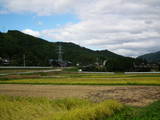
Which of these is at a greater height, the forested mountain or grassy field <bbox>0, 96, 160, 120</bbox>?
the forested mountain

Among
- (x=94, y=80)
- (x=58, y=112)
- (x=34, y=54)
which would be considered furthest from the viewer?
(x=34, y=54)

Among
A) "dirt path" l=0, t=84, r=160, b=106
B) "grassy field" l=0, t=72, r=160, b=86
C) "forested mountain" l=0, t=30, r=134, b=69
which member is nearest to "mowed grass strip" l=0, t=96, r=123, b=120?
"dirt path" l=0, t=84, r=160, b=106

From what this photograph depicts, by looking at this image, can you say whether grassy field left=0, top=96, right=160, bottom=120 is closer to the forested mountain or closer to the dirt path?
the dirt path

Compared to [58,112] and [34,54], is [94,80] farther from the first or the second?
[34,54]

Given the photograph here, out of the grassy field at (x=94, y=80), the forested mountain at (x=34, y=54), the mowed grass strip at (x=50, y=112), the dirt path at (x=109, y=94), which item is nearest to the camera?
the mowed grass strip at (x=50, y=112)

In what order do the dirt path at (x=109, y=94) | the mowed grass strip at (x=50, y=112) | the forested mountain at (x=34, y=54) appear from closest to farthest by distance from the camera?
the mowed grass strip at (x=50, y=112)
the dirt path at (x=109, y=94)
the forested mountain at (x=34, y=54)

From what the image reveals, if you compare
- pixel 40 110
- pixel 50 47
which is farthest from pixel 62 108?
pixel 50 47

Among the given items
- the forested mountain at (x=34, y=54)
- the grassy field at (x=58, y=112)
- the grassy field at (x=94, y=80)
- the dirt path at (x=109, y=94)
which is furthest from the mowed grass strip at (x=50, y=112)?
the forested mountain at (x=34, y=54)

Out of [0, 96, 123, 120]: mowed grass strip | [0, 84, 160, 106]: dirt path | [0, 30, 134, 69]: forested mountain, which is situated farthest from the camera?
[0, 30, 134, 69]: forested mountain

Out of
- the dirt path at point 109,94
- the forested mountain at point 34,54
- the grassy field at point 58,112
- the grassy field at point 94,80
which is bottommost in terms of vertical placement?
the dirt path at point 109,94

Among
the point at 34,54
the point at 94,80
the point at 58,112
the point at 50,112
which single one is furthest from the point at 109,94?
the point at 34,54

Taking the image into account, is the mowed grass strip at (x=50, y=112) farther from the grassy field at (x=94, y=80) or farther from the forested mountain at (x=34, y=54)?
the forested mountain at (x=34, y=54)

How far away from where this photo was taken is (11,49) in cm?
12838

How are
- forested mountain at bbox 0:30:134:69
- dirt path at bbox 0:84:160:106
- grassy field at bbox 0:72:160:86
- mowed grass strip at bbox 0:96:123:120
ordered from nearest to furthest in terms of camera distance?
mowed grass strip at bbox 0:96:123:120 < dirt path at bbox 0:84:160:106 < grassy field at bbox 0:72:160:86 < forested mountain at bbox 0:30:134:69
